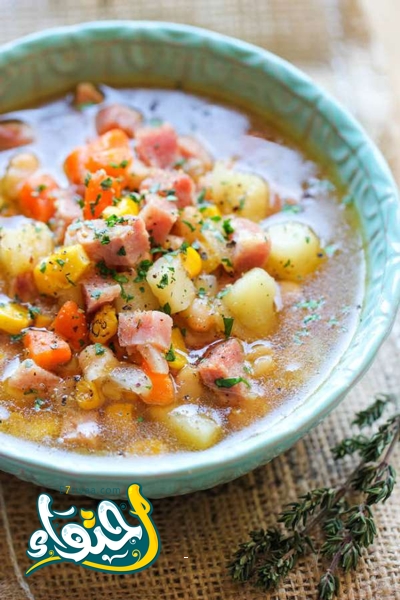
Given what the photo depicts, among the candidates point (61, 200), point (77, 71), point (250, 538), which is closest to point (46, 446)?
point (250, 538)

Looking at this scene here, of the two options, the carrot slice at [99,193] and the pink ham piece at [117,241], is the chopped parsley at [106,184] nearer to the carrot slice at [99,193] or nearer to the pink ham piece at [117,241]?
the carrot slice at [99,193]

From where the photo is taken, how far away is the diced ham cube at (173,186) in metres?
3.07

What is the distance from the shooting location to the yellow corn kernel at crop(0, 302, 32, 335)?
2826mm

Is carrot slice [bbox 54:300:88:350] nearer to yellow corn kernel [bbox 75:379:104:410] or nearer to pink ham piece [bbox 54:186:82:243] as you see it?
yellow corn kernel [bbox 75:379:104:410]

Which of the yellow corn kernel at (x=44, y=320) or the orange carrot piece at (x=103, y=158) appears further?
the orange carrot piece at (x=103, y=158)

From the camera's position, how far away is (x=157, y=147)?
332cm

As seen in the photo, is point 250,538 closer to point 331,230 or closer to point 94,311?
point 94,311

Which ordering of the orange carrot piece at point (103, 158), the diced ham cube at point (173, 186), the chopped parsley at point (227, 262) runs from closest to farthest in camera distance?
the chopped parsley at point (227, 262) → the diced ham cube at point (173, 186) → the orange carrot piece at point (103, 158)

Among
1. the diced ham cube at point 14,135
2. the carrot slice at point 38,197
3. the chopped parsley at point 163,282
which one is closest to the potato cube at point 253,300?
the chopped parsley at point 163,282

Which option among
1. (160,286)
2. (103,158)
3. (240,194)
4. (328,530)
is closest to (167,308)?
(160,286)

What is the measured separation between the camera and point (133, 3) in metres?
4.48

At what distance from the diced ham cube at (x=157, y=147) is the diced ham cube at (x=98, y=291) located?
703mm

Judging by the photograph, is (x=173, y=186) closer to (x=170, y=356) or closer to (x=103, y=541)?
(x=170, y=356)

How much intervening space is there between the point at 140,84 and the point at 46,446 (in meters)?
1.90
